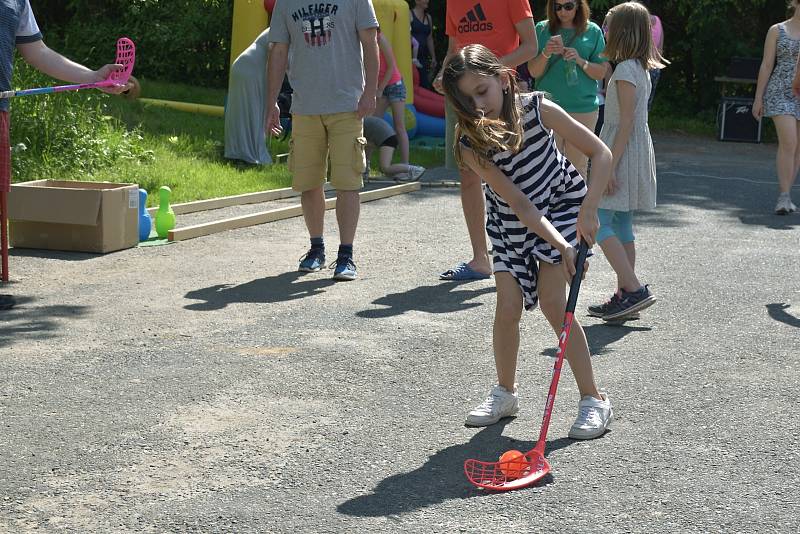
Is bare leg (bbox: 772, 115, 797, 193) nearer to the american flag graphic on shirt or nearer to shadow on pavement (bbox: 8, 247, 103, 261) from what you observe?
the american flag graphic on shirt

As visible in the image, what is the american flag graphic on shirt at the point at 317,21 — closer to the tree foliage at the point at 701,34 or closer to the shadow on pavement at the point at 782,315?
the shadow on pavement at the point at 782,315

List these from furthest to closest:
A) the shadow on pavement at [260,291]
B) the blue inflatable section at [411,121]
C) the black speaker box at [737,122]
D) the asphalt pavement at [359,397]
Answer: the black speaker box at [737,122] < the blue inflatable section at [411,121] < the shadow on pavement at [260,291] < the asphalt pavement at [359,397]

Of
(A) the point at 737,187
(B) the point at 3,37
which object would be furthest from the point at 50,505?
(A) the point at 737,187

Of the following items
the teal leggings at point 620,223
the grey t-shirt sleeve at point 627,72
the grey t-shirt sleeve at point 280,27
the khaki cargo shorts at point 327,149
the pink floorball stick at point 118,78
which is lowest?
the teal leggings at point 620,223

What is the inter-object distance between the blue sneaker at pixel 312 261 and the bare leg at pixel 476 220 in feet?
3.10

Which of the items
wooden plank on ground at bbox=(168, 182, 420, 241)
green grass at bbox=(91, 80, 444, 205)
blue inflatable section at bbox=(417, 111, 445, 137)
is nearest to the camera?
wooden plank on ground at bbox=(168, 182, 420, 241)

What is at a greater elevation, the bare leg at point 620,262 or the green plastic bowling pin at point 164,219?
the bare leg at point 620,262

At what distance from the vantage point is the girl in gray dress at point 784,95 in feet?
33.0

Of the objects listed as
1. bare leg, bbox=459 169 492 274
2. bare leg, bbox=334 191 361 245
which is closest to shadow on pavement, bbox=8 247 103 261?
bare leg, bbox=334 191 361 245

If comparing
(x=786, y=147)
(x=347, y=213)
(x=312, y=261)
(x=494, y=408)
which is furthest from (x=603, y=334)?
(x=786, y=147)

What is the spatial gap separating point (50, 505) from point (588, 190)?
2.15 meters

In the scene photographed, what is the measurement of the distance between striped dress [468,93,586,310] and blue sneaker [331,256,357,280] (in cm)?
271

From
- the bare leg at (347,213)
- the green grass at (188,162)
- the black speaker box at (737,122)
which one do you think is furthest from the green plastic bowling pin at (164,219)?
the black speaker box at (737,122)

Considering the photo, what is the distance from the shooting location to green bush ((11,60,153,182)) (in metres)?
10.1
